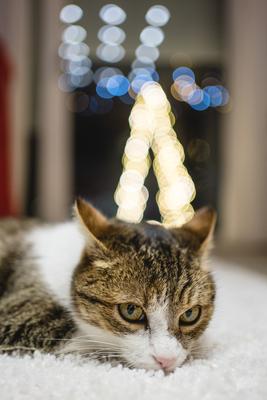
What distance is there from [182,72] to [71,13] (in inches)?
37.1

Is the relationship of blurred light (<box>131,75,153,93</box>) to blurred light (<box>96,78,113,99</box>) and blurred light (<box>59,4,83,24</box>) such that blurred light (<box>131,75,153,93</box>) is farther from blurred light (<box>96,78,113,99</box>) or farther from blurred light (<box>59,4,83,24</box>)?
blurred light (<box>59,4,83,24</box>)

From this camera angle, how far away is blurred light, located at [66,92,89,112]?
362 cm

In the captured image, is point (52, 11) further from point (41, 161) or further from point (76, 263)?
point (76, 263)

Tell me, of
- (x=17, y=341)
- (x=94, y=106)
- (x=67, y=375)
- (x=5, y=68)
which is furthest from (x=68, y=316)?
(x=94, y=106)

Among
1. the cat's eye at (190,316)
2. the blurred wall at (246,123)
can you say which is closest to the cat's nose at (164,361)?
the cat's eye at (190,316)

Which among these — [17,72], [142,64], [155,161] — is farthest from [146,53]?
[17,72]

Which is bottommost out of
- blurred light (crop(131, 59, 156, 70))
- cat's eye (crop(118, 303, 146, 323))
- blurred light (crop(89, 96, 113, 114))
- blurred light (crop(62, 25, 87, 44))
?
blurred light (crop(89, 96, 113, 114))

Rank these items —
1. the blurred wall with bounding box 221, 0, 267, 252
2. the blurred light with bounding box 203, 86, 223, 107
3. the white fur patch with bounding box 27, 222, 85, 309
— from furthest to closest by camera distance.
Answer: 1. the blurred light with bounding box 203, 86, 223, 107
2. the blurred wall with bounding box 221, 0, 267, 252
3. the white fur patch with bounding box 27, 222, 85, 309

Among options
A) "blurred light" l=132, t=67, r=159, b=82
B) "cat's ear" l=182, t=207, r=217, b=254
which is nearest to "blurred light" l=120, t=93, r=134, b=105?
"blurred light" l=132, t=67, r=159, b=82

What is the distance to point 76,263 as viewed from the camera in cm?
113

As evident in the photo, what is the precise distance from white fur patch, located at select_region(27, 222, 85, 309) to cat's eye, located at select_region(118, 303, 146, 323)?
0.17 meters

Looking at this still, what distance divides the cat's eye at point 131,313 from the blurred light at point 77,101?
9.42ft

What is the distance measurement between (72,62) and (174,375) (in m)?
3.11

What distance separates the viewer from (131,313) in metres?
0.92
